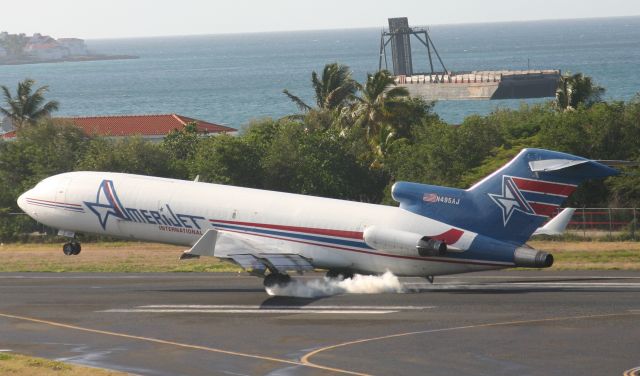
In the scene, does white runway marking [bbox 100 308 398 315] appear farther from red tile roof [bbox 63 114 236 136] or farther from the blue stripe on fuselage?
red tile roof [bbox 63 114 236 136]

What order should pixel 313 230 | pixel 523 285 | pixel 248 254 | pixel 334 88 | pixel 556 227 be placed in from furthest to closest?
pixel 334 88
pixel 523 285
pixel 313 230
pixel 556 227
pixel 248 254

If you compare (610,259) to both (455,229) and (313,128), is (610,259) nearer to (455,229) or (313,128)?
(455,229)

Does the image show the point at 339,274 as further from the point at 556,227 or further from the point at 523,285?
the point at 556,227

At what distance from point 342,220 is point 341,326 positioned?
7.00m

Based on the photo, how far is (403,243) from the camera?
131ft

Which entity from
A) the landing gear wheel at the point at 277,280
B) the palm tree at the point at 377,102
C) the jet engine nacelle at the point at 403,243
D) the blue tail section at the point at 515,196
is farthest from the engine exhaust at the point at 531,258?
the palm tree at the point at 377,102

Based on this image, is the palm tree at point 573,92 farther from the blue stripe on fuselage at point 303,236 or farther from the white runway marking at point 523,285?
the blue stripe on fuselage at point 303,236

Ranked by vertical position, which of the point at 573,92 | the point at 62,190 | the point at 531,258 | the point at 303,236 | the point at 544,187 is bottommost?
the point at 531,258

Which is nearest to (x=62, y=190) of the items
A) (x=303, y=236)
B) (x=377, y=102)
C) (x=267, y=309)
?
(x=303, y=236)

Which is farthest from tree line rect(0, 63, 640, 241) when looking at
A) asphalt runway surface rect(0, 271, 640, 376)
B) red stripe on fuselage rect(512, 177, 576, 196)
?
red stripe on fuselage rect(512, 177, 576, 196)

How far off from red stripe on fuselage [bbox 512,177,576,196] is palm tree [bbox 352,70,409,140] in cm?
4974

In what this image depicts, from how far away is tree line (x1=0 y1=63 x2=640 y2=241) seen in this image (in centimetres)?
7106

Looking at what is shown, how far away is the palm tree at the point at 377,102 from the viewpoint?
290 ft

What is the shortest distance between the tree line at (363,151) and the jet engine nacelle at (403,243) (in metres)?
30.0
